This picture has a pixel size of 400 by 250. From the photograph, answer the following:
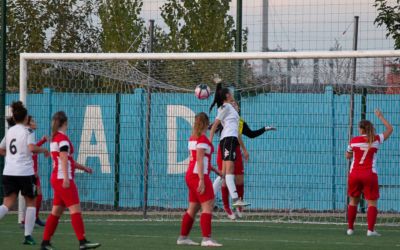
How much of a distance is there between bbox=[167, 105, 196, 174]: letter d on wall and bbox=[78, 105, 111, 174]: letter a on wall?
132 centimetres

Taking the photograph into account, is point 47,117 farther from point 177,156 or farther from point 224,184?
point 224,184

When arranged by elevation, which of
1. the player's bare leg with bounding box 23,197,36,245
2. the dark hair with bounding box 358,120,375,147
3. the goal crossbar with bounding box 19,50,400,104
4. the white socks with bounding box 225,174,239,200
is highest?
the goal crossbar with bounding box 19,50,400,104

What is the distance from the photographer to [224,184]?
1930 cm

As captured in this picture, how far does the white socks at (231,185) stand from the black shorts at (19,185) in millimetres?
4157

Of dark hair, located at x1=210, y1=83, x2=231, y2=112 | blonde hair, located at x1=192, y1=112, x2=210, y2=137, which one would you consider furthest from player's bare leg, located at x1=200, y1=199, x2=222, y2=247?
dark hair, located at x1=210, y1=83, x2=231, y2=112

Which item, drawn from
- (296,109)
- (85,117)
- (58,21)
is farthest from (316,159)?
(58,21)

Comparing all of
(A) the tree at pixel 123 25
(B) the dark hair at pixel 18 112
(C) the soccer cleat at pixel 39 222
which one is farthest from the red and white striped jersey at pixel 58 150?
(A) the tree at pixel 123 25

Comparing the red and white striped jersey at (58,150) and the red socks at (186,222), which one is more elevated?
the red and white striped jersey at (58,150)

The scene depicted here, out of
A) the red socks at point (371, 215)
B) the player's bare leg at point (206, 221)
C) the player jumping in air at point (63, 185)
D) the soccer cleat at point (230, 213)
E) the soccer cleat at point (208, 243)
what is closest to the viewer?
the player jumping in air at point (63, 185)

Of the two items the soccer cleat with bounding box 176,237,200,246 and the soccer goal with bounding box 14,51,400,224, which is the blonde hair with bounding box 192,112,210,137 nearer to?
the soccer cleat with bounding box 176,237,200,246

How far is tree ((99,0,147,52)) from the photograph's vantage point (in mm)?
26844

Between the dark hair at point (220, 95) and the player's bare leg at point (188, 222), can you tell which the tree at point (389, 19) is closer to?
the dark hair at point (220, 95)

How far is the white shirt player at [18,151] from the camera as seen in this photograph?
15.1 metres

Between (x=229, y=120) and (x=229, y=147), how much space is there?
0.47 m
